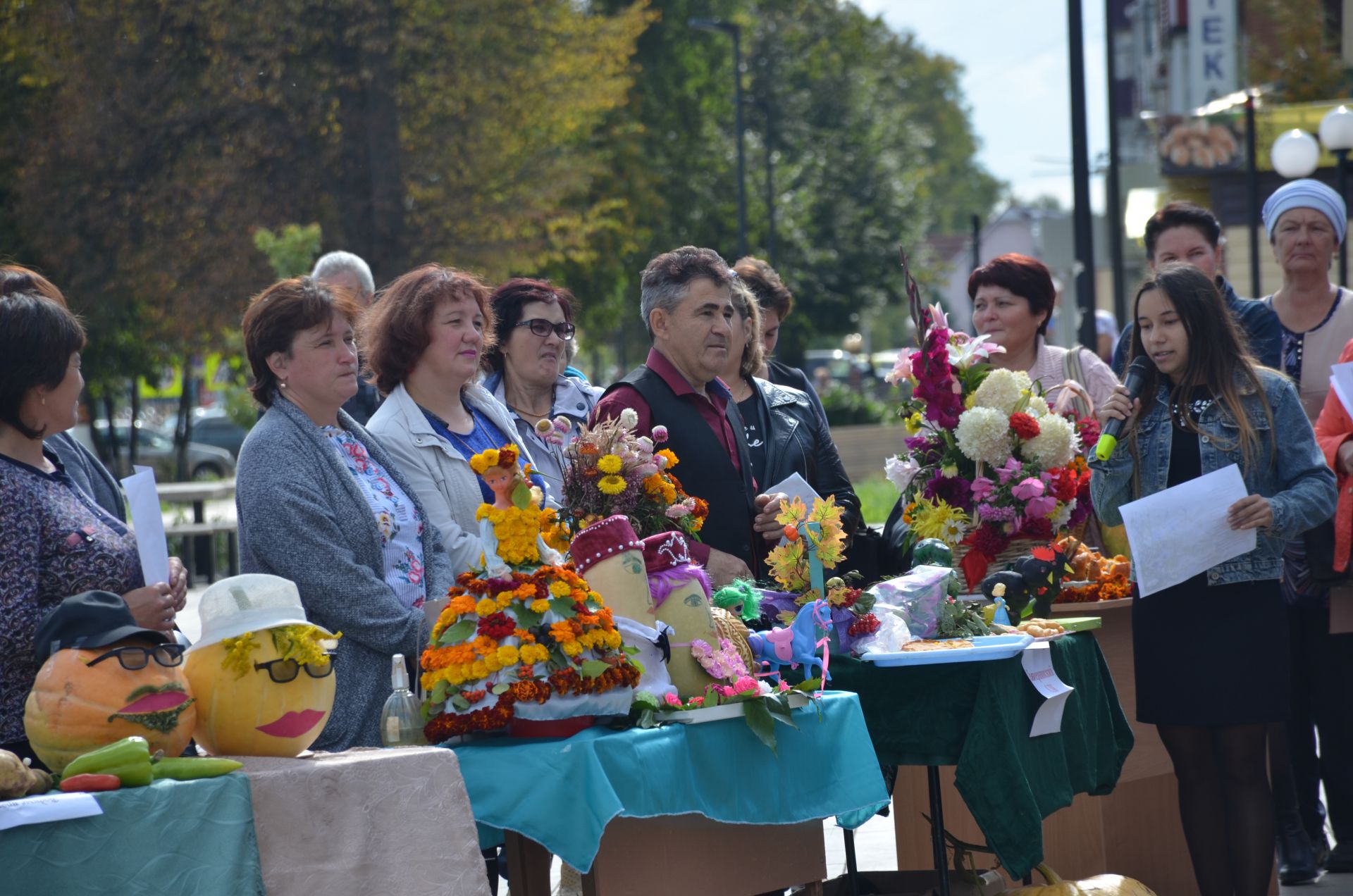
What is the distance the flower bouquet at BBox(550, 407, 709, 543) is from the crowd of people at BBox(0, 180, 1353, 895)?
6.0 inches

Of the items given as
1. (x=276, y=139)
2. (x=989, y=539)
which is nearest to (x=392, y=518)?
(x=989, y=539)

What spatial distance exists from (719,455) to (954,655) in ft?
3.49

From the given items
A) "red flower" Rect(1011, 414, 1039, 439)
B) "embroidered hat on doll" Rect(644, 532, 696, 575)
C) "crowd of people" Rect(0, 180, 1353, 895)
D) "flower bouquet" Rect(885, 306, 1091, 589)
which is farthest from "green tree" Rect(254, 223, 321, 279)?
"embroidered hat on doll" Rect(644, 532, 696, 575)

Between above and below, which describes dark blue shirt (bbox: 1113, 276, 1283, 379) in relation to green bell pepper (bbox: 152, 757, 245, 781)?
above

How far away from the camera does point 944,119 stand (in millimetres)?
72062

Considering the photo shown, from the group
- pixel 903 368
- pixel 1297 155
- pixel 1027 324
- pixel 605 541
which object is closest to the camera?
pixel 605 541

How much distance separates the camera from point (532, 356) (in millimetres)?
5492

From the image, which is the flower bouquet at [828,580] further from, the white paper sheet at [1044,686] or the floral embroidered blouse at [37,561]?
the floral embroidered blouse at [37,561]

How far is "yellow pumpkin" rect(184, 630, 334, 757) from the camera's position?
120 inches

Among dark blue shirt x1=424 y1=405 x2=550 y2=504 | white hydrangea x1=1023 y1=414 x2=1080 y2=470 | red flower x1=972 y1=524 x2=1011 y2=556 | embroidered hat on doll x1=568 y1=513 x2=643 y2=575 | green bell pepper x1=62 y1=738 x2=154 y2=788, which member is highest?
dark blue shirt x1=424 y1=405 x2=550 y2=504

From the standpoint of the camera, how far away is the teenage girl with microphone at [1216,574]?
4.45 metres

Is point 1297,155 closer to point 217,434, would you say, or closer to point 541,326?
point 541,326

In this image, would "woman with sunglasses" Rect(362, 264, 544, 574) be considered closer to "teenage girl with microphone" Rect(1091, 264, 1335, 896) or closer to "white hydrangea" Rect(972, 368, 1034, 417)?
"white hydrangea" Rect(972, 368, 1034, 417)

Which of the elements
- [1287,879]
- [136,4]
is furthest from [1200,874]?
[136,4]
